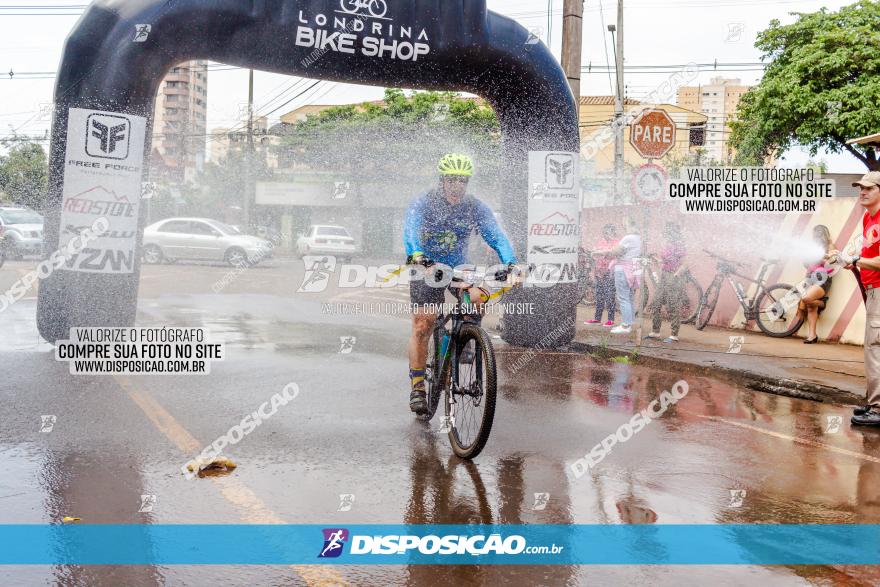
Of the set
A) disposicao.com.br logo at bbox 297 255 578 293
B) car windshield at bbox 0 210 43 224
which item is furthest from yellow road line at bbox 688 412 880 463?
car windshield at bbox 0 210 43 224

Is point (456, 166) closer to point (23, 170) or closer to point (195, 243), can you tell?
point (195, 243)

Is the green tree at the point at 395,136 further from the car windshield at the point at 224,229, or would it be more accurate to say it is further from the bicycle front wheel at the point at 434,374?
the bicycle front wheel at the point at 434,374

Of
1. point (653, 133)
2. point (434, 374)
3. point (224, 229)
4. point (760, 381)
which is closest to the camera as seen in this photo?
point (434, 374)

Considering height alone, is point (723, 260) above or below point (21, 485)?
above

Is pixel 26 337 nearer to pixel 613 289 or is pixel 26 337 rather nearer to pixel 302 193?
pixel 613 289

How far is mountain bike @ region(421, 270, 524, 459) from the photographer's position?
17.9ft

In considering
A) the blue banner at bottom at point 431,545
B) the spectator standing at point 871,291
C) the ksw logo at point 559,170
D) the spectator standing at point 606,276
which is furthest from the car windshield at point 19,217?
the spectator standing at point 871,291

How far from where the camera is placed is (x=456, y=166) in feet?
20.4

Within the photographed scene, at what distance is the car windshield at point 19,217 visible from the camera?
88.9 ft

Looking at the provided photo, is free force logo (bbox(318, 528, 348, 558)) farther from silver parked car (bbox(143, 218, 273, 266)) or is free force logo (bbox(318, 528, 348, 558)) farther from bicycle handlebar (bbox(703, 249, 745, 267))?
silver parked car (bbox(143, 218, 273, 266))

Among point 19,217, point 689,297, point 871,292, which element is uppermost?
point 19,217

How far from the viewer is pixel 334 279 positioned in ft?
85.7

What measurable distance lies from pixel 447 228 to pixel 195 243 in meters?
23.3

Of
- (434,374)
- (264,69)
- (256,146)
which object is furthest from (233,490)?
(256,146)
